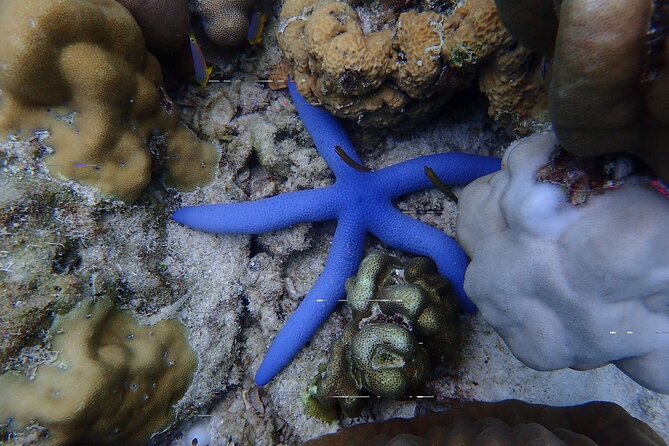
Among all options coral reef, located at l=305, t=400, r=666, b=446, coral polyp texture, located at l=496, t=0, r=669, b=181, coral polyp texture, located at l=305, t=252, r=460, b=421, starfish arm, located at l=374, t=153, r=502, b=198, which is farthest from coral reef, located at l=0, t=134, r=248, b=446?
coral polyp texture, located at l=496, t=0, r=669, b=181

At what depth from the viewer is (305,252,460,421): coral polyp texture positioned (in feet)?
8.38

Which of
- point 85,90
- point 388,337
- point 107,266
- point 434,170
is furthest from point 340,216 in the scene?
point 85,90

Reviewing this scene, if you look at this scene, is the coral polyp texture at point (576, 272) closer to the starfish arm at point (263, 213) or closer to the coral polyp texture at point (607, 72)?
the coral polyp texture at point (607, 72)

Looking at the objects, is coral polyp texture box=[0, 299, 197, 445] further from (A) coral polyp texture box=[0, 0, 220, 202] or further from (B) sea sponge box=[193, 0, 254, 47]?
(B) sea sponge box=[193, 0, 254, 47]

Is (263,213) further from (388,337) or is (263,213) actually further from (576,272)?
(576,272)

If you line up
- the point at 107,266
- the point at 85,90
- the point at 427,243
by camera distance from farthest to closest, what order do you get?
1. the point at 427,243
2. the point at 107,266
3. the point at 85,90

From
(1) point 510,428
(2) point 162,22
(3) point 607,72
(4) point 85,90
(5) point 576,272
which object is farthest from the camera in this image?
(2) point 162,22

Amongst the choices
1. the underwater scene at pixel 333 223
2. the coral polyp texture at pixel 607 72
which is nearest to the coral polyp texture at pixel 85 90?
the underwater scene at pixel 333 223

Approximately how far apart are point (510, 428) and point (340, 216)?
74.5 inches

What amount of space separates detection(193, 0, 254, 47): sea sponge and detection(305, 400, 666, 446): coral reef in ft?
10.7

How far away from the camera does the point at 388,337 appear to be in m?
2.56

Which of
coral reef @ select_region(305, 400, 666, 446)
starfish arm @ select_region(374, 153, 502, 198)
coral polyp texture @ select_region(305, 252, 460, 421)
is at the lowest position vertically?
coral reef @ select_region(305, 400, 666, 446)

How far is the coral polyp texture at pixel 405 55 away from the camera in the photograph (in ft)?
7.74

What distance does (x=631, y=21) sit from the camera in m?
1.15
